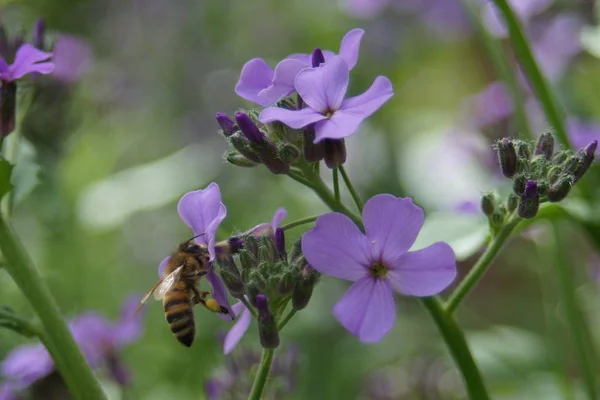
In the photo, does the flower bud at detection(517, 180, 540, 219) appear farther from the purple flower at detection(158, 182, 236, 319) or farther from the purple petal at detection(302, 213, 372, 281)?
the purple flower at detection(158, 182, 236, 319)

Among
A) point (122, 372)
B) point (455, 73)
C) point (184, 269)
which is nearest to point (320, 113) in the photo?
point (184, 269)

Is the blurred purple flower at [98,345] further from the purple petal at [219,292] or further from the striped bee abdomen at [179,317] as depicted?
the purple petal at [219,292]

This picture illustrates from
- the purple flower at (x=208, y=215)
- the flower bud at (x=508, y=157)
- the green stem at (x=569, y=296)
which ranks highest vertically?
the purple flower at (x=208, y=215)

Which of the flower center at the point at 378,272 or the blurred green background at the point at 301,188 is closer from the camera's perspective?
the flower center at the point at 378,272

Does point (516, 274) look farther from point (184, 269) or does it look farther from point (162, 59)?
point (184, 269)

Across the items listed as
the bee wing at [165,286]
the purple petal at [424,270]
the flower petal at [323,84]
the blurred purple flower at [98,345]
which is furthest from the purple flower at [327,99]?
the blurred purple flower at [98,345]

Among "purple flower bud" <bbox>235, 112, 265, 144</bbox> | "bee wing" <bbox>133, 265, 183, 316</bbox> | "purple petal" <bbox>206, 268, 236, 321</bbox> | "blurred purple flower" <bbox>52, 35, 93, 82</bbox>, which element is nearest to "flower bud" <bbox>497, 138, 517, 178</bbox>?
"purple flower bud" <bbox>235, 112, 265, 144</bbox>

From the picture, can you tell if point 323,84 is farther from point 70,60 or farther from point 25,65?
point 70,60
